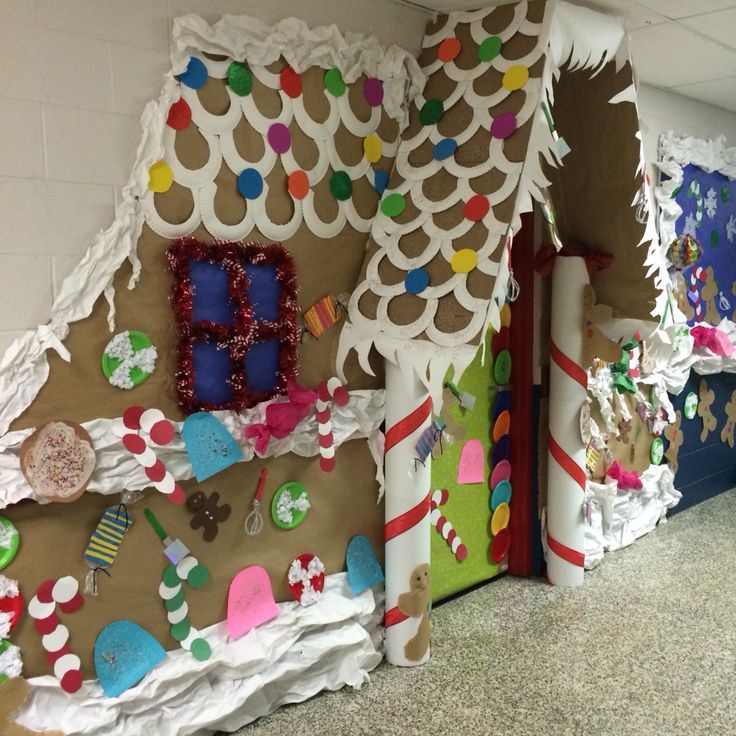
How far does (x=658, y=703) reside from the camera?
231 cm

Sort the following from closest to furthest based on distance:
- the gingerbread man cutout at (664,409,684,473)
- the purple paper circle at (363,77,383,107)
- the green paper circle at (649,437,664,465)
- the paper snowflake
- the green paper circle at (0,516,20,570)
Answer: the green paper circle at (0,516,20,570) → the purple paper circle at (363,77,383,107) → the green paper circle at (649,437,664,465) → the gingerbread man cutout at (664,409,684,473) → the paper snowflake

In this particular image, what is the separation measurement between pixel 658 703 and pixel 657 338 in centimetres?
140

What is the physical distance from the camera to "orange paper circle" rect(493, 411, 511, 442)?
10.3ft

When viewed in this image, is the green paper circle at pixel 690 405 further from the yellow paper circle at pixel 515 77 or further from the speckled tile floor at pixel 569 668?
the yellow paper circle at pixel 515 77

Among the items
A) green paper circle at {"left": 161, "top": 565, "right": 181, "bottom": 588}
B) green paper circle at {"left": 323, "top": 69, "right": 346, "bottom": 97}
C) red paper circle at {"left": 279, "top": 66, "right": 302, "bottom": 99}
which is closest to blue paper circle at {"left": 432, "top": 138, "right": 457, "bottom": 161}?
green paper circle at {"left": 323, "top": 69, "right": 346, "bottom": 97}

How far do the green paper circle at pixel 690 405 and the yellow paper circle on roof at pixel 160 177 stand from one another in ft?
10.3

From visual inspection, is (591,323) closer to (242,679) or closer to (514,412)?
(514,412)

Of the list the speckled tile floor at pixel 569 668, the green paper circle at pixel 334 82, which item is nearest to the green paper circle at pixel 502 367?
the speckled tile floor at pixel 569 668

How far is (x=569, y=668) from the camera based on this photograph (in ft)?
8.21

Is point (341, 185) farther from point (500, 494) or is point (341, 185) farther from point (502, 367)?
point (500, 494)

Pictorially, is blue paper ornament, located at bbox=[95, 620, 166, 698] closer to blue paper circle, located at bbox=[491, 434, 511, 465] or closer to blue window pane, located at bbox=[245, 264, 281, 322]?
blue window pane, located at bbox=[245, 264, 281, 322]

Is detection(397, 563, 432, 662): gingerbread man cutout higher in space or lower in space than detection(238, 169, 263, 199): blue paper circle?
lower

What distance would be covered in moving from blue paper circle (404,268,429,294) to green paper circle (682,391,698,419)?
2405 mm

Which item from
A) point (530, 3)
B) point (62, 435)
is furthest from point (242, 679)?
point (530, 3)
